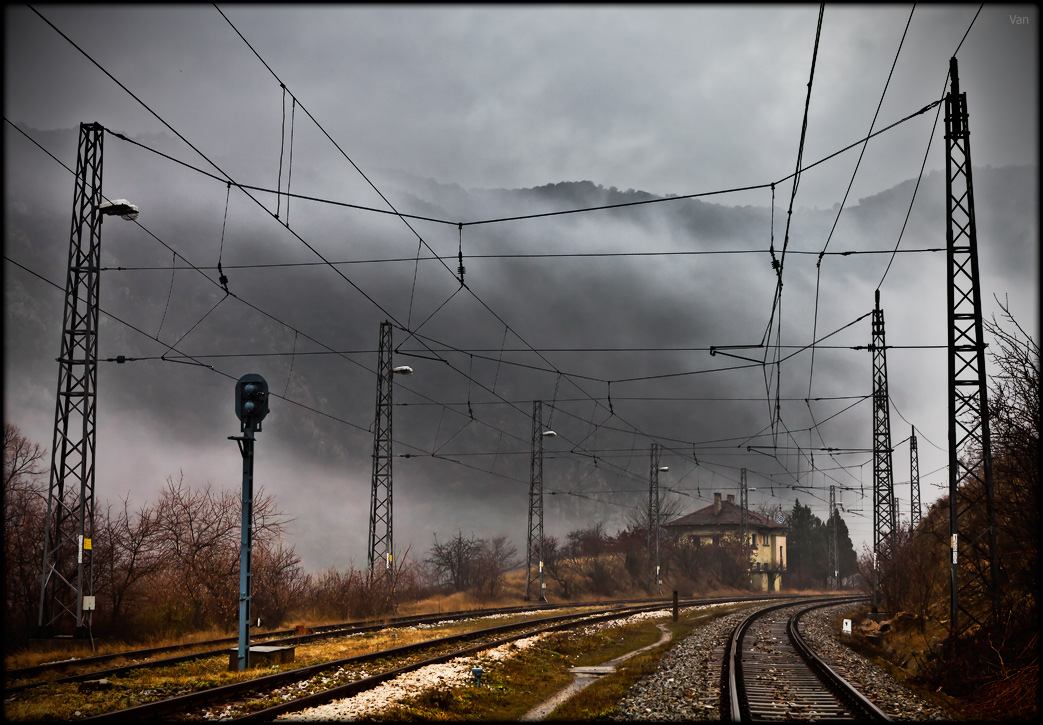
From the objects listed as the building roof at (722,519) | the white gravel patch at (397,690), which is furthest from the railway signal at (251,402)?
the building roof at (722,519)

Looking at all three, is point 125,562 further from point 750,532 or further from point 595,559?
point 750,532

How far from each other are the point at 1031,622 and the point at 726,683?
6.01 meters

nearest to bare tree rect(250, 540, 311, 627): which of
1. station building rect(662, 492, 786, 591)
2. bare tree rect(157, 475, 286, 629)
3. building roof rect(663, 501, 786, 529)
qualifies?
bare tree rect(157, 475, 286, 629)

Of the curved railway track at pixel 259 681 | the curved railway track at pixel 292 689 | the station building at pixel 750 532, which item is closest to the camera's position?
the curved railway track at pixel 292 689

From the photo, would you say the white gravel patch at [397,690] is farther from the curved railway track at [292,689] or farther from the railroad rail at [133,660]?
the railroad rail at [133,660]

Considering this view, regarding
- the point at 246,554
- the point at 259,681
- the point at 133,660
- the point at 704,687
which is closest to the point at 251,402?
the point at 246,554

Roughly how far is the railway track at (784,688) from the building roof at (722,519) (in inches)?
3302

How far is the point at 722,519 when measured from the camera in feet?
359

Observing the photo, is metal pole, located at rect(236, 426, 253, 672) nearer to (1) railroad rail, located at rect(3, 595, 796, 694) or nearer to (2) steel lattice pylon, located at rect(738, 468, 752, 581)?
(1) railroad rail, located at rect(3, 595, 796, 694)

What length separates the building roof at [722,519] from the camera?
108 meters

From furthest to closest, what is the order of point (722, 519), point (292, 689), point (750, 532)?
point (722, 519), point (750, 532), point (292, 689)

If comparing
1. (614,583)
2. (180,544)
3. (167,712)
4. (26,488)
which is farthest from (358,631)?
(614,583)

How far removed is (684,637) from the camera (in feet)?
97.2

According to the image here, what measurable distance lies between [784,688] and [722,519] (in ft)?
315
